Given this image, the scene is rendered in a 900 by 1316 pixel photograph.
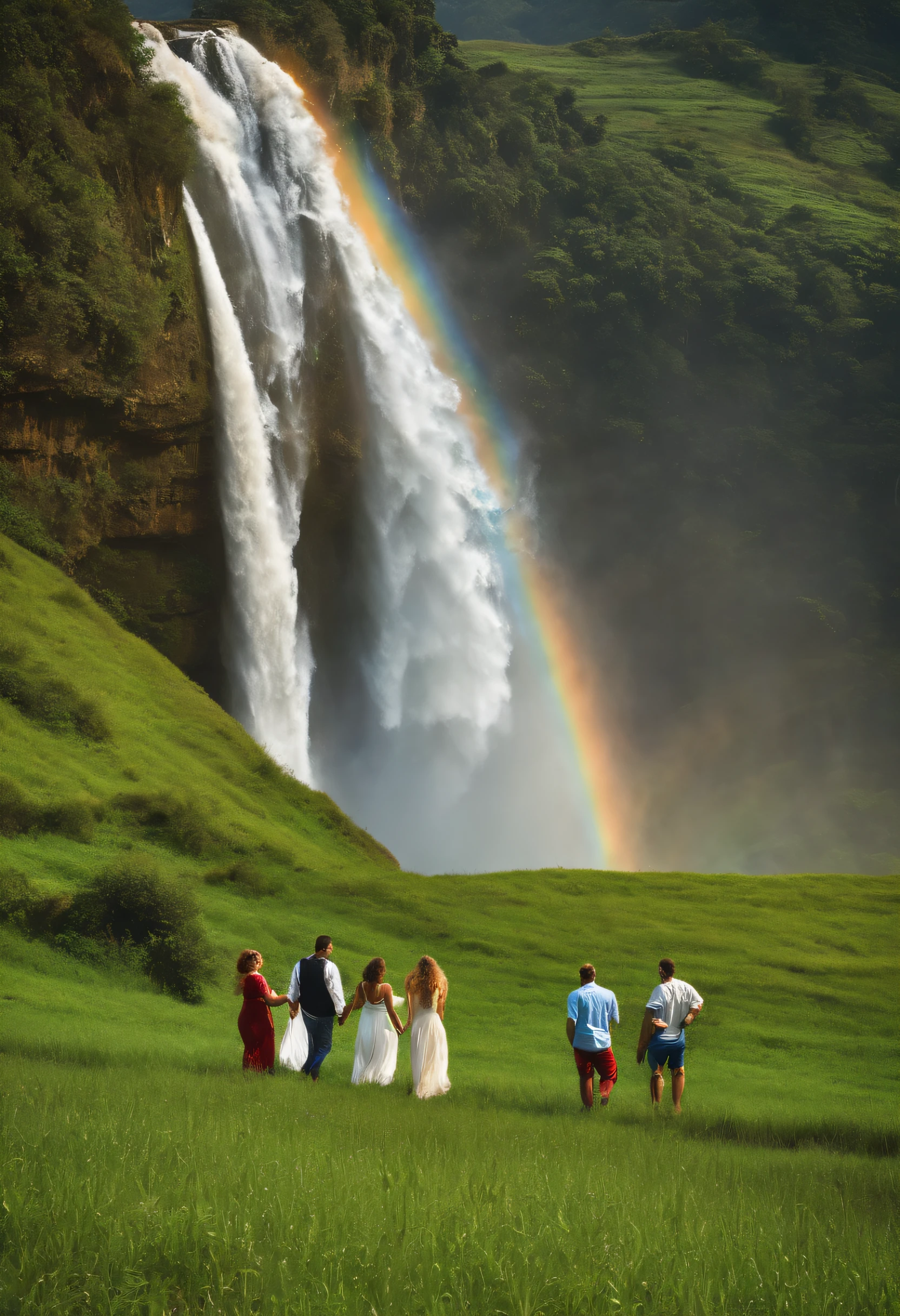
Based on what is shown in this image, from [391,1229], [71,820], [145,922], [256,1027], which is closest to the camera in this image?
[391,1229]

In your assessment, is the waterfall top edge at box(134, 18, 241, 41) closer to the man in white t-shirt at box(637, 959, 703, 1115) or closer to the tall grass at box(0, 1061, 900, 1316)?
the man in white t-shirt at box(637, 959, 703, 1115)

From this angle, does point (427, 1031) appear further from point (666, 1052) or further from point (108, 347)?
point (108, 347)

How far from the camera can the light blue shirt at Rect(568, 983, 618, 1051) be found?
1117 cm

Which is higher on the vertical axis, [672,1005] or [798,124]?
[798,124]

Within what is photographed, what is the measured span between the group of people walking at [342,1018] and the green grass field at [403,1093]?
1.82 ft

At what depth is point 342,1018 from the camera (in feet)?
37.0

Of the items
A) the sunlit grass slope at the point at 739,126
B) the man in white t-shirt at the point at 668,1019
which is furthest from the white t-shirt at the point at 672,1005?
the sunlit grass slope at the point at 739,126

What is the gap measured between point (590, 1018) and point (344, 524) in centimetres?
3637

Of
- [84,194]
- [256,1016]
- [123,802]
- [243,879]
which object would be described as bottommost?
[256,1016]

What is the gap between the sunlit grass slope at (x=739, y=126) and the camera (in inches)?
3093

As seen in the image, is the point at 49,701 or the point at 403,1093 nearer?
the point at 403,1093

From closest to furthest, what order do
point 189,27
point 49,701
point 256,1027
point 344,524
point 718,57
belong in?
point 256,1027 < point 49,701 < point 189,27 < point 344,524 < point 718,57

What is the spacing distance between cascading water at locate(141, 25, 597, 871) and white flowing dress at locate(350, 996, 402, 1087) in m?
26.7

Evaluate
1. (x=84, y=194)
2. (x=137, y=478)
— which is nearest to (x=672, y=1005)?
(x=137, y=478)
